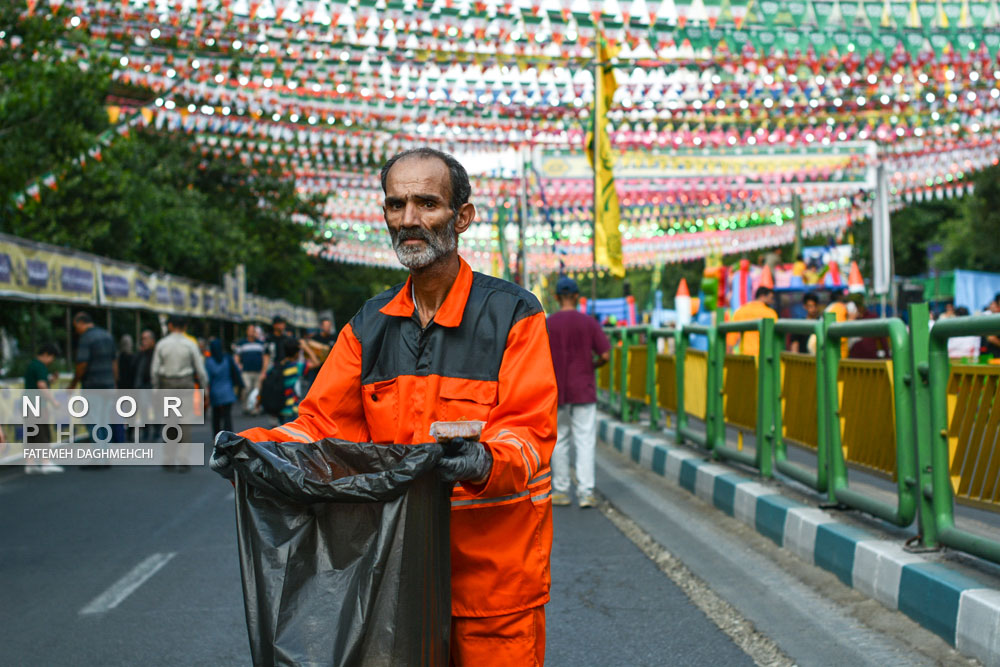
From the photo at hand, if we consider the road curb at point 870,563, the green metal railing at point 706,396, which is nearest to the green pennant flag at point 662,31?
the green metal railing at point 706,396

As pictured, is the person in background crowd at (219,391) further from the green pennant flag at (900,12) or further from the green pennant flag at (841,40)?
the green pennant flag at (900,12)

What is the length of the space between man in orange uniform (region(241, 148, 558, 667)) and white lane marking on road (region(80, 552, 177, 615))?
12.5 feet

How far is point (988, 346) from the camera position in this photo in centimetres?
1116

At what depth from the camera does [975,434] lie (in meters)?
5.39

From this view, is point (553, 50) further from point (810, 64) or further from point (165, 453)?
point (165, 453)

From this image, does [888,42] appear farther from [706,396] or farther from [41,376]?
[41,376]

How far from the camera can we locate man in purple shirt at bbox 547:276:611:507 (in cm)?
973

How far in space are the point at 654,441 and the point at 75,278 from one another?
28.0 feet

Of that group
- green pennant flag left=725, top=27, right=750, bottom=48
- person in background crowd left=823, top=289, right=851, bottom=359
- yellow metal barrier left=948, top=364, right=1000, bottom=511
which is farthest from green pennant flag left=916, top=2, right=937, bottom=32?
yellow metal barrier left=948, top=364, right=1000, bottom=511

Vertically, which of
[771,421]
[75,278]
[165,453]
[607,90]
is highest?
[607,90]

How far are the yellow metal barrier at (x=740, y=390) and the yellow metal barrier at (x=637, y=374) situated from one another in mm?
4475

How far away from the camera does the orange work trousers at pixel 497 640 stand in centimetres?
271

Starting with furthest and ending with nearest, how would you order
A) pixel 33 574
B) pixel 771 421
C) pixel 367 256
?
pixel 367 256, pixel 771 421, pixel 33 574

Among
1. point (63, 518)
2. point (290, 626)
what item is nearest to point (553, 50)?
point (63, 518)
